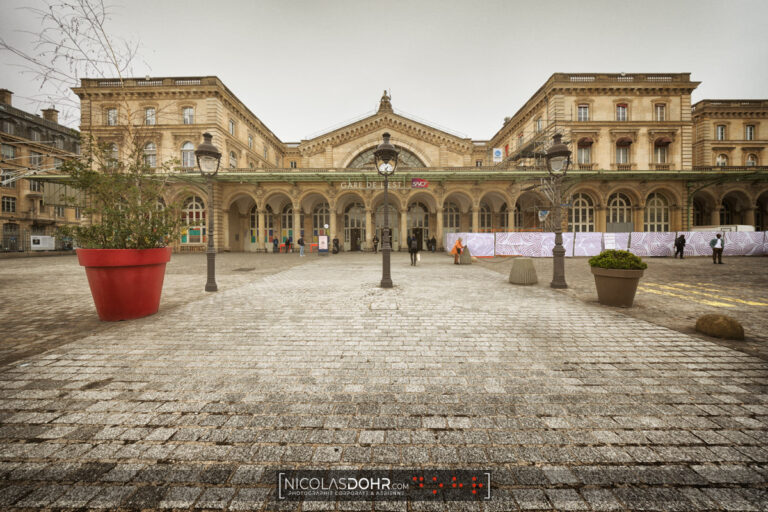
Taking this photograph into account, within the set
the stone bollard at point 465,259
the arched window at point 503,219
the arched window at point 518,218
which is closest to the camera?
the stone bollard at point 465,259

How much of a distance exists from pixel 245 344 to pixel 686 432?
4.03 metres

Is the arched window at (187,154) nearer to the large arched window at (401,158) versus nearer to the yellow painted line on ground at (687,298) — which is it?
the large arched window at (401,158)

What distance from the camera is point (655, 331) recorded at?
393 cm

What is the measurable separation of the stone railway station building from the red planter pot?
19.1 meters

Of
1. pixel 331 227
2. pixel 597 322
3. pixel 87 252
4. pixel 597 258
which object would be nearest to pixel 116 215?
pixel 87 252

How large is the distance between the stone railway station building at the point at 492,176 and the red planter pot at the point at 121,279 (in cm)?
1908

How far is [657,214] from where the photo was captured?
24656 mm

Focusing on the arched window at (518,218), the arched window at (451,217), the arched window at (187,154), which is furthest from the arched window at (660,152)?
the arched window at (187,154)

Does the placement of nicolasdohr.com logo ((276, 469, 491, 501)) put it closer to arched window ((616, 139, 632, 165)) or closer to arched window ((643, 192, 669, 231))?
arched window ((643, 192, 669, 231))

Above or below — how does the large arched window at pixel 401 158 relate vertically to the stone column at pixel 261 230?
above

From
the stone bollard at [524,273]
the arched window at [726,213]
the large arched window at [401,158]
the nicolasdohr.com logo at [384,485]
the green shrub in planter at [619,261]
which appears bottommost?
the nicolasdohr.com logo at [384,485]

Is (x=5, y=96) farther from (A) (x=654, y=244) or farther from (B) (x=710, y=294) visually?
(A) (x=654, y=244)

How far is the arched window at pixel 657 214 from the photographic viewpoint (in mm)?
24594

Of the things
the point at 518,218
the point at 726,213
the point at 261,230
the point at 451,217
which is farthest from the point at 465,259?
the point at 726,213
